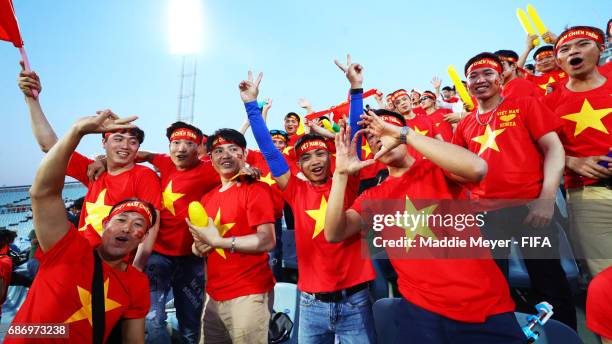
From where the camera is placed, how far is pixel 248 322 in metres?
2.50

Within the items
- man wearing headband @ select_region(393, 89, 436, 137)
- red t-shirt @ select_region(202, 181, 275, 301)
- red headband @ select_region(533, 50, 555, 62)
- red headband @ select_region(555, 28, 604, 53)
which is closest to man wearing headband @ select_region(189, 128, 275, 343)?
red t-shirt @ select_region(202, 181, 275, 301)

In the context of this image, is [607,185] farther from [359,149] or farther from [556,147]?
[359,149]

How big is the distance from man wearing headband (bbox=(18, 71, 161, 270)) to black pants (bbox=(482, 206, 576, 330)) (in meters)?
3.01

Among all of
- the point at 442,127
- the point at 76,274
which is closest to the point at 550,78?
the point at 442,127

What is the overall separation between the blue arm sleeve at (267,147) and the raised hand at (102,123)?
1.05 m

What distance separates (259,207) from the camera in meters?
2.74

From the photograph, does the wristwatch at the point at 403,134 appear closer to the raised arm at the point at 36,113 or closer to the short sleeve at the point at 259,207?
the short sleeve at the point at 259,207

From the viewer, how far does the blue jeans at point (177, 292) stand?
314 centimetres

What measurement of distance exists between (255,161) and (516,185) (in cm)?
370

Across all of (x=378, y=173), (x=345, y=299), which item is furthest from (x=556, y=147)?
(x=378, y=173)

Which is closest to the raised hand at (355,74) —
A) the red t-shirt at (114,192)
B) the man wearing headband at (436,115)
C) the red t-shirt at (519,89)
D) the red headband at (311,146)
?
the red headband at (311,146)

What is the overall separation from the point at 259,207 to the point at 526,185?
2.14 metres

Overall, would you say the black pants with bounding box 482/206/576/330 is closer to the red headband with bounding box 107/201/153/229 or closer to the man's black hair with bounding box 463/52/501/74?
the man's black hair with bounding box 463/52/501/74

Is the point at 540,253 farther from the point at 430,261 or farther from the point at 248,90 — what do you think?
the point at 248,90
